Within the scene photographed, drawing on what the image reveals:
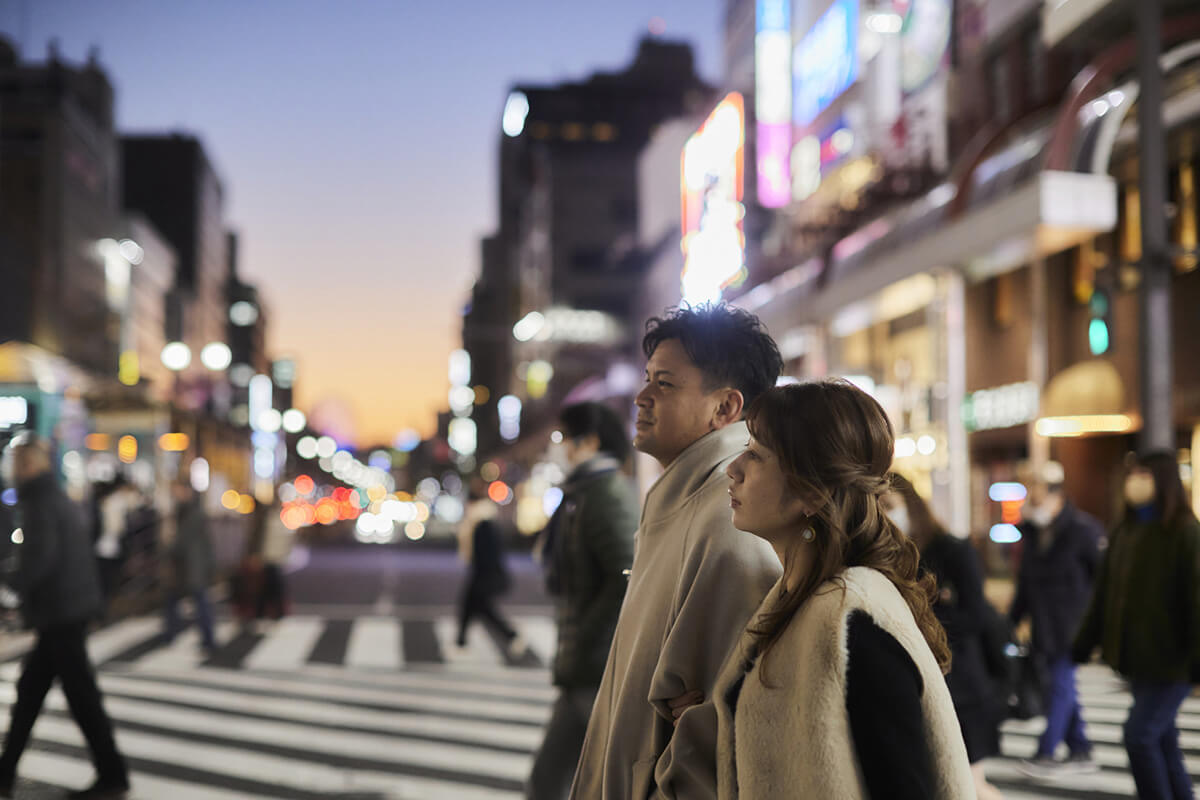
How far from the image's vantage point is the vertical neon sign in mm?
32219

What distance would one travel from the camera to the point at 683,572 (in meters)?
2.62

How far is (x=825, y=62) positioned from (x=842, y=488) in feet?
96.0

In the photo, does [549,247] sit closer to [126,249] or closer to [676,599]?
[126,249]

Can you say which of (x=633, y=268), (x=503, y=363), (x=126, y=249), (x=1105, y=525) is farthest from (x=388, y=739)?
(x=503, y=363)

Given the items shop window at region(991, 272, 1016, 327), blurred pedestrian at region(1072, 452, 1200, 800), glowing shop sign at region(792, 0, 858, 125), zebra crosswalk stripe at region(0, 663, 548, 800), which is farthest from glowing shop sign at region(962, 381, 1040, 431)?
blurred pedestrian at region(1072, 452, 1200, 800)

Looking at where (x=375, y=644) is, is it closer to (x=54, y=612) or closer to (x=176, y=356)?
(x=54, y=612)

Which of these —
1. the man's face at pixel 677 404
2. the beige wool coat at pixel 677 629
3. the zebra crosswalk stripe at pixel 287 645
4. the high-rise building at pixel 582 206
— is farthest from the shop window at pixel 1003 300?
the high-rise building at pixel 582 206

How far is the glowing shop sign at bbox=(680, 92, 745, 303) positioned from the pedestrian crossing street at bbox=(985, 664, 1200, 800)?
23288 mm

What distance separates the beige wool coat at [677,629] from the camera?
249 centimetres

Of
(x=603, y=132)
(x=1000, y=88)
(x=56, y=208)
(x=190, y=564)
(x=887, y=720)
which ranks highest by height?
(x=603, y=132)

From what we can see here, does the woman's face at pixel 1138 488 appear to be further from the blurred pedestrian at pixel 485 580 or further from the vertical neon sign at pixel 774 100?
the vertical neon sign at pixel 774 100

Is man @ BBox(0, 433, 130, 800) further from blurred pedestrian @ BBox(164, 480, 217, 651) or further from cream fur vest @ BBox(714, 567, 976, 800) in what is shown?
blurred pedestrian @ BBox(164, 480, 217, 651)

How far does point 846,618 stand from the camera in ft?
6.59

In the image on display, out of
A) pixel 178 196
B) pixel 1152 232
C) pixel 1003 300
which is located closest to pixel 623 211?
pixel 178 196
